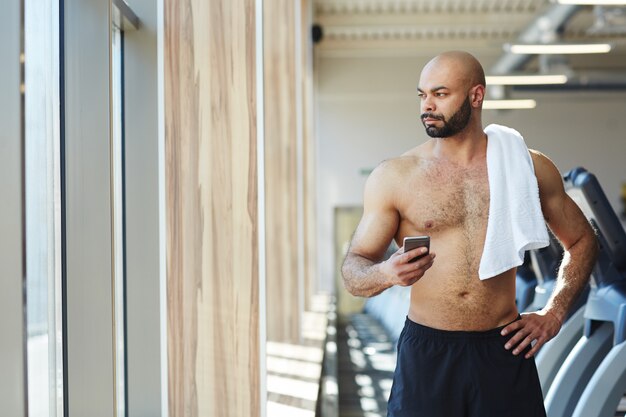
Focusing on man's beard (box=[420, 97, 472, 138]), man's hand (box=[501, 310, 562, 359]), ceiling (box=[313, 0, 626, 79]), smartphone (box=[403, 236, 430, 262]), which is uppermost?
ceiling (box=[313, 0, 626, 79])

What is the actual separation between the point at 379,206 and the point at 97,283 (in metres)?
0.89

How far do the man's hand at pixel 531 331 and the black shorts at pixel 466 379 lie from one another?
0.08 ft

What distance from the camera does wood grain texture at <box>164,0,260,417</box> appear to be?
3061 millimetres

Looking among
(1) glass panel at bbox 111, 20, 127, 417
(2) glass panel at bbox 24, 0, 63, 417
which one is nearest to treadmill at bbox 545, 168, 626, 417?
(1) glass panel at bbox 111, 20, 127, 417

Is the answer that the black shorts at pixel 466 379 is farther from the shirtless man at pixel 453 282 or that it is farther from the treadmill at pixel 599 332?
the treadmill at pixel 599 332

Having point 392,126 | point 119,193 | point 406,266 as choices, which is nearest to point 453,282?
point 406,266

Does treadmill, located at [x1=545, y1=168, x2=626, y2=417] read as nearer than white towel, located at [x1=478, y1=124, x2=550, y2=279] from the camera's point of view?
No

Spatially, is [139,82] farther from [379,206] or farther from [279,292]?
[279,292]

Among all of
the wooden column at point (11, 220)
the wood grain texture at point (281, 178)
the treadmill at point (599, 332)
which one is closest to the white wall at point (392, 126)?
the wood grain texture at point (281, 178)

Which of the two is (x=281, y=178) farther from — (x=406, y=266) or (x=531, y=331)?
(x=406, y=266)

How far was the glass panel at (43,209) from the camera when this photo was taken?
94.2 inches

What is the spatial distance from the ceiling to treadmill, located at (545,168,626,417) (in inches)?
298

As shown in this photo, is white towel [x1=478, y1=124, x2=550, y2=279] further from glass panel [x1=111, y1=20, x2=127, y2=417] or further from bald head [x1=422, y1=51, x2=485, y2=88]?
glass panel [x1=111, y1=20, x2=127, y2=417]

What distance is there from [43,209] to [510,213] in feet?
4.15
